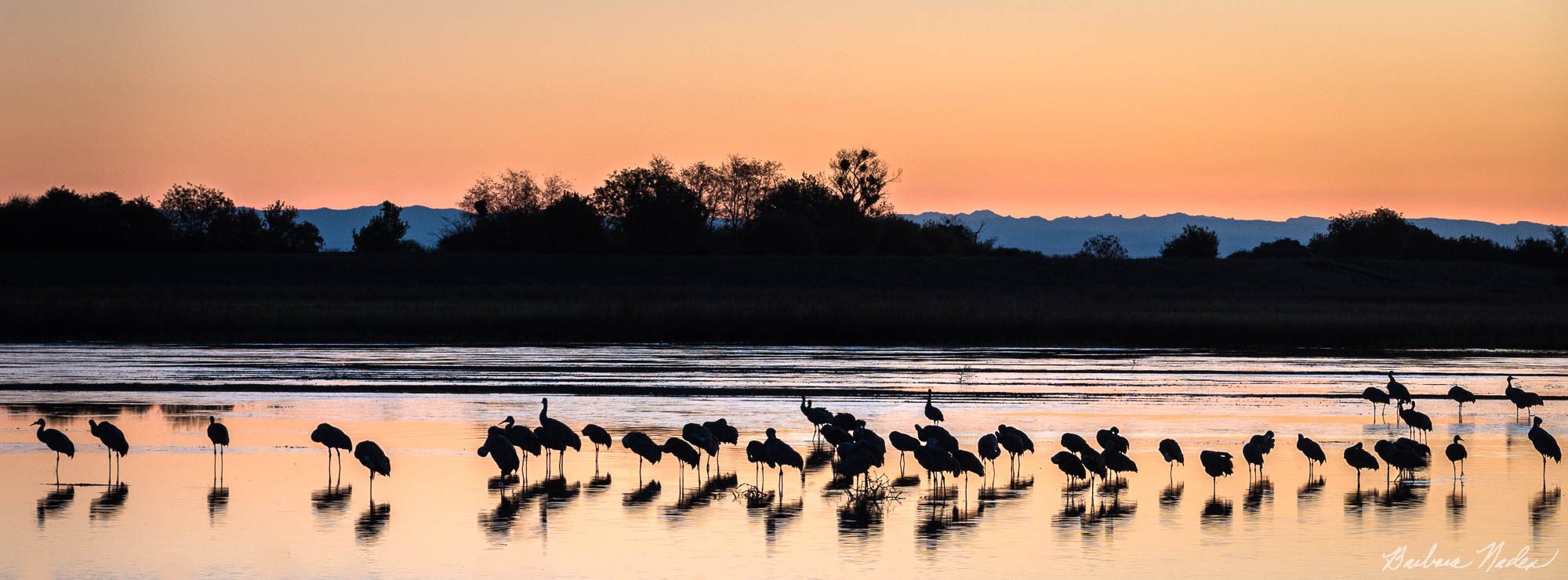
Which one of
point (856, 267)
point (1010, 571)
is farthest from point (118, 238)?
point (1010, 571)

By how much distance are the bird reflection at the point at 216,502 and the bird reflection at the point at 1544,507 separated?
1058 cm

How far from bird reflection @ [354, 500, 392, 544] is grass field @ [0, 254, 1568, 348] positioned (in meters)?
28.6

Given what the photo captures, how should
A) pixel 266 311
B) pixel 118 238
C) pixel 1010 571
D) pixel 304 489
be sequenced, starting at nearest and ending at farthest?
pixel 1010 571
pixel 304 489
pixel 266 311
pixel 118 238

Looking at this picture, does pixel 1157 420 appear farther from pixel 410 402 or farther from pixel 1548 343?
pixel 1548 343

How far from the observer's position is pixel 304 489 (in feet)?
50.7

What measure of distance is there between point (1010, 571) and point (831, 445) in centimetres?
786

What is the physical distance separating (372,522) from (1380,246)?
110 meters

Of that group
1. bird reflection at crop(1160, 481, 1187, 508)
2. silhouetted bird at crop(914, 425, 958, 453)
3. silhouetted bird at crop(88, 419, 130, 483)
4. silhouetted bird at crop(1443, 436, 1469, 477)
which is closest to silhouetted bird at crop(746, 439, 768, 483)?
silhouetted bird at crop(914, 425, 958, 453)

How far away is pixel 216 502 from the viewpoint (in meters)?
14.6

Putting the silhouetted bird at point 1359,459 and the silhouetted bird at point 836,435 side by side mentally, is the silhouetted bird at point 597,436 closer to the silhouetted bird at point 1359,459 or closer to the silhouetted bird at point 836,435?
the silhouetted bird at point 836,435

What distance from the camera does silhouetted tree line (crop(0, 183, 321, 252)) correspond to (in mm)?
91250

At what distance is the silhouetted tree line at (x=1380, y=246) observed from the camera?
99.0 meters

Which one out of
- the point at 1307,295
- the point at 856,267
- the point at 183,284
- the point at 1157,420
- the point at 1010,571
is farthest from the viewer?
the point at 856,267

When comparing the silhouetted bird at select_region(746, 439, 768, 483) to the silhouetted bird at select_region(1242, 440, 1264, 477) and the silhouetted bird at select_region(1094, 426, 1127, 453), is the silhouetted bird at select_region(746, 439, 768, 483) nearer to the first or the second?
the silhouetted bird at select_region(1094, 426, 1127, 453)
